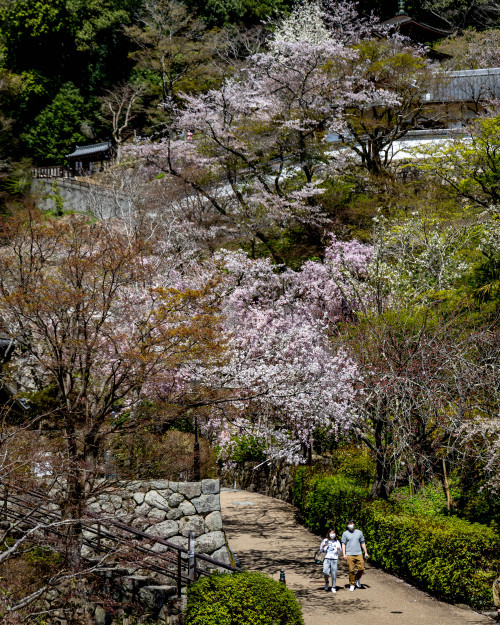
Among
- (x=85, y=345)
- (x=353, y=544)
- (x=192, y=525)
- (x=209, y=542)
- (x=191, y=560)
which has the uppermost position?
(x=85, y=345)

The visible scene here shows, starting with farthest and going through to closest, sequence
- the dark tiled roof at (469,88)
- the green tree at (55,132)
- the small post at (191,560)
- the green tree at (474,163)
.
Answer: the green tree at (55,132), the dark tiled roof at (469,88), the green tree at (474,163), the small post at (191,560)

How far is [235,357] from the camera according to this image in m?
15.4

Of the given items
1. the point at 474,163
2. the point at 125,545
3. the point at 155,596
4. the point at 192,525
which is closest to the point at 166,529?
the point at 192,525

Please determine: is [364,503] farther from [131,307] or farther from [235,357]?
[131,307]

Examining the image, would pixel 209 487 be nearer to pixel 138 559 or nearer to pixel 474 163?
pixel 138 559

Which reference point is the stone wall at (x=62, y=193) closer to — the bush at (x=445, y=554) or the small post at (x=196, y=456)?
the small post at (x=196, y=456)

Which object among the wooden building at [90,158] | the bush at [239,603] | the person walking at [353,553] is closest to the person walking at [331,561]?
the person walking at [353,553]

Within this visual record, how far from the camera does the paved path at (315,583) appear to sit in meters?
11.8

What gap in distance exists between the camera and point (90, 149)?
1681 inches

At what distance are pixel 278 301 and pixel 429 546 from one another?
9.38m

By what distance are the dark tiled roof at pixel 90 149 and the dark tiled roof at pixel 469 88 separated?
2009 cm

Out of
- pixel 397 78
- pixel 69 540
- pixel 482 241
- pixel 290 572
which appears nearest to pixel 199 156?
pixel 397 78

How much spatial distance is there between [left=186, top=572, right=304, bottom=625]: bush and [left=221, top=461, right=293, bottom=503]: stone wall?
10.7 meters

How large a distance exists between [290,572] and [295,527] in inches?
148
